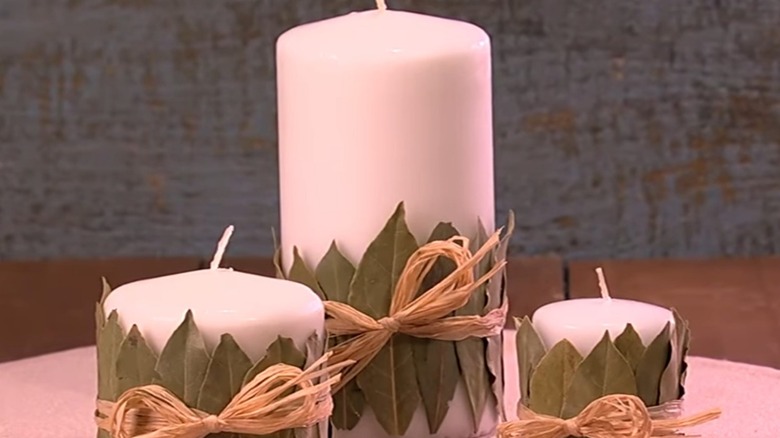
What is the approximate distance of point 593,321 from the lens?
1.71 feet

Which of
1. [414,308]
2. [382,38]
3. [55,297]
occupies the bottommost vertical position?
[55,297]

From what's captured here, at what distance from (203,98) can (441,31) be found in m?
0.65

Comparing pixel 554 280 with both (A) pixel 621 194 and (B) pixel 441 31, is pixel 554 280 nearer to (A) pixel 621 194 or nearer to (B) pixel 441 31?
(A) pixel 621 194

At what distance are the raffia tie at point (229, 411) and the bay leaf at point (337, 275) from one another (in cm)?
11

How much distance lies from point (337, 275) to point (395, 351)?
0.14 ft

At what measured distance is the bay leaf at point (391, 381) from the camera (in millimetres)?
586

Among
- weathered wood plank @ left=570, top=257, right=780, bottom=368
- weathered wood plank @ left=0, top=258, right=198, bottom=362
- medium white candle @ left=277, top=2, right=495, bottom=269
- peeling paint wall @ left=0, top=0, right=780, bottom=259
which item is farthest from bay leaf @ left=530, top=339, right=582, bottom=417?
peeling paint wall @ left=0, top=0, right=780, bottom=259

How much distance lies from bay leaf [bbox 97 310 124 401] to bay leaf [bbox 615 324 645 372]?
0.62ft

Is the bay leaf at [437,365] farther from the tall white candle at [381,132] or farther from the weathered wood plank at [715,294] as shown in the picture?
the weathered wood plank at [715,294]

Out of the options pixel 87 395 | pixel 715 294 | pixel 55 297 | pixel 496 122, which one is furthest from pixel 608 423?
pixel 496 122

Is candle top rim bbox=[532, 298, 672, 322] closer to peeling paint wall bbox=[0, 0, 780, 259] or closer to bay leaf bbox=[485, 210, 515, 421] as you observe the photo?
bay leaf bbox=[485, 210, 515, 421]

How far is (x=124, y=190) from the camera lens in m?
1.24

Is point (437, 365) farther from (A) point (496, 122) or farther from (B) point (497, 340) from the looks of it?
(A) point (496, 122)

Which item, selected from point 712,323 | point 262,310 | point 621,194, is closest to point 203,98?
point 621,194
